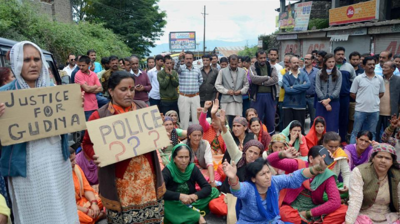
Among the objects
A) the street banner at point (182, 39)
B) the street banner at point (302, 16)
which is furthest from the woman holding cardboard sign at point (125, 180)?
the street banner at point (182, 39)

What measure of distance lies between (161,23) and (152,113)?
32.6 m

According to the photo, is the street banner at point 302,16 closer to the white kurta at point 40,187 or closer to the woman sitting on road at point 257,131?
the woman sitting on road at point 257,131

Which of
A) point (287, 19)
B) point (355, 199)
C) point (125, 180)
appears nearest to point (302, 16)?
point (287, 19)

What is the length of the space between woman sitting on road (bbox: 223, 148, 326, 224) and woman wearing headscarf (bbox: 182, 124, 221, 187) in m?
1.59

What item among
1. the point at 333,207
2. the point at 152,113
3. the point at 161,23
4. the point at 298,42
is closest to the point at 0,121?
the point at 152,113

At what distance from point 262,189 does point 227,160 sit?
1461 millimetres

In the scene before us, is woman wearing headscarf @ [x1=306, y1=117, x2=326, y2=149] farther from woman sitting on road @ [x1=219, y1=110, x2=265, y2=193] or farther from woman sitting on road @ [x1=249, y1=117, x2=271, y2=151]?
woman sitting on road @ [x1=219, y1=110, x2=265, y2=193]

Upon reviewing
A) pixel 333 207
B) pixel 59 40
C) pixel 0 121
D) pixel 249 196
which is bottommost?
pixel 333 207

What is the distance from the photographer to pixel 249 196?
321 cm

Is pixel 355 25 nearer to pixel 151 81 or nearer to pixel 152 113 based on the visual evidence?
pixel 151 81

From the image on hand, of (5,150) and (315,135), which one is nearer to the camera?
(5,150)

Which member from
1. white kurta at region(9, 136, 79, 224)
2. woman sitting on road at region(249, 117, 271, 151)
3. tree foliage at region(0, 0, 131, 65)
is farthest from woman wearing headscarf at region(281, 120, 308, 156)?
tree foliage at region(0, 0, 131, 65)

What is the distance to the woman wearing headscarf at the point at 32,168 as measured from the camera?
2.41 m

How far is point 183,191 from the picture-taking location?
421cm
